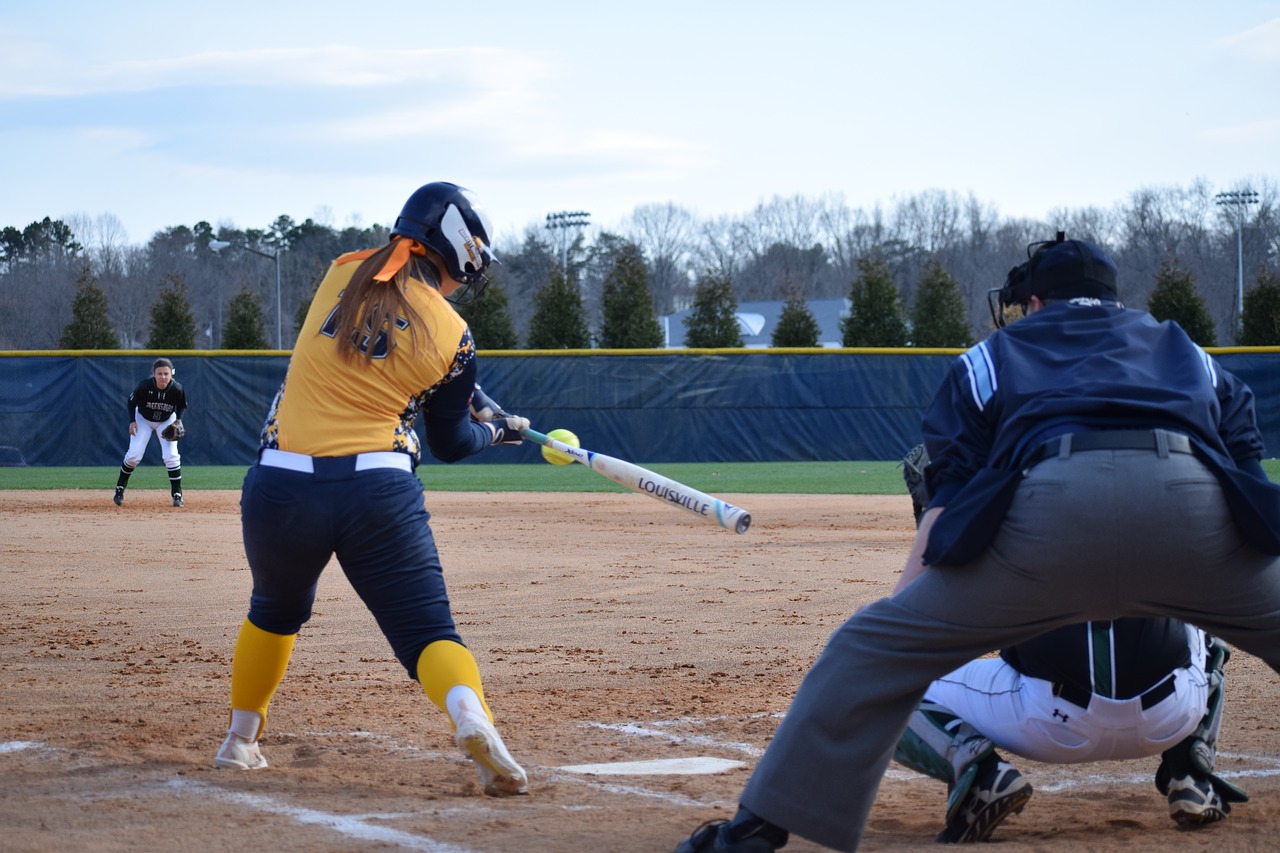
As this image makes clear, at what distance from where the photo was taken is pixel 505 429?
4820 mm

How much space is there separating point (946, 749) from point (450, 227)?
213 centimetres

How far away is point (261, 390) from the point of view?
24875mm

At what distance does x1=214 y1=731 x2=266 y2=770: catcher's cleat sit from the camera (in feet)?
13.5

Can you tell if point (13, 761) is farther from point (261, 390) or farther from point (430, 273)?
point (261, 390)

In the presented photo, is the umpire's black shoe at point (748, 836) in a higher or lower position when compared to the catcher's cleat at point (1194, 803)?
higher

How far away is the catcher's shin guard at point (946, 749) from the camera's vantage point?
3.25 metres

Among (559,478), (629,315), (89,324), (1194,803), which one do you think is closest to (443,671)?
(1194,803)

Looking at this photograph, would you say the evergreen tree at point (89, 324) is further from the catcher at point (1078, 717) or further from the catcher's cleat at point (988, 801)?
the catcher's cleat at point (988, 801)

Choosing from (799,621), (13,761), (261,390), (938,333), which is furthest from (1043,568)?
(938,333)

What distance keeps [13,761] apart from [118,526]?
377 inches

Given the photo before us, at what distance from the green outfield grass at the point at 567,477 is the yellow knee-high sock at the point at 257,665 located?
545 inches

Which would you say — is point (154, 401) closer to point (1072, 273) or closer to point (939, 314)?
point (1072, 273)

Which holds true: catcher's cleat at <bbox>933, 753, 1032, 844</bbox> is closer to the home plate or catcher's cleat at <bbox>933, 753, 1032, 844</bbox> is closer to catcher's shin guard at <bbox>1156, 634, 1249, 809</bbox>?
catcher's shin guard at <bbox>1156, 634, 1249, 809</bbox>

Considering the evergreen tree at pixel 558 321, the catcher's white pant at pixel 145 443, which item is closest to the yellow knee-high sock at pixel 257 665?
the catcher's white pant at pixel 145 443
